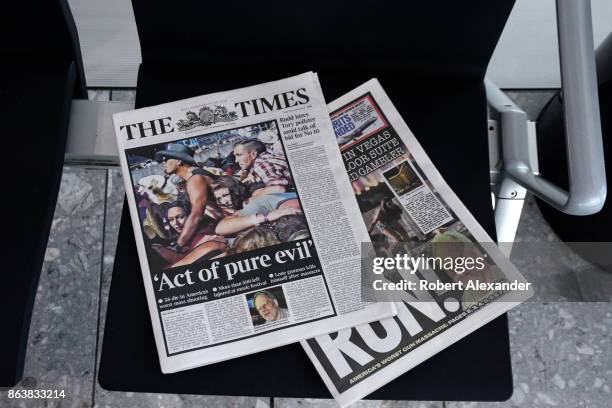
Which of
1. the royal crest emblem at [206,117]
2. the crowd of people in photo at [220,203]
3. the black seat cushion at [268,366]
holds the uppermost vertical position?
the royal crest emblem at [206,117]

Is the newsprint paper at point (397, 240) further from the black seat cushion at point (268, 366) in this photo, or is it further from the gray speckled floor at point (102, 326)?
the gray speckled floor at point (102, 326)

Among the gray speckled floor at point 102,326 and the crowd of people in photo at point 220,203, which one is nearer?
the crowd of people in photo at point 220,203

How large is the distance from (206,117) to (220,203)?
116 mm

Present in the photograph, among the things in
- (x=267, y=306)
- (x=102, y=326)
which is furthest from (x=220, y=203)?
(x=102, y=326)

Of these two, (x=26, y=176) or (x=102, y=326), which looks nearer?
(x=26, y=176)

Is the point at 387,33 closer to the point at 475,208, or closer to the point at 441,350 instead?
the point at 475,208

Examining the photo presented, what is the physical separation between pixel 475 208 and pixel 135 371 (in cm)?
44

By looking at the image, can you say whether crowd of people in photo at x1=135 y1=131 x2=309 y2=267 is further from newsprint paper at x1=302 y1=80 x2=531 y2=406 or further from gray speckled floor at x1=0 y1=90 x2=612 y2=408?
gray speckled floor at x1=0 y1=90 x2=612 y2=408

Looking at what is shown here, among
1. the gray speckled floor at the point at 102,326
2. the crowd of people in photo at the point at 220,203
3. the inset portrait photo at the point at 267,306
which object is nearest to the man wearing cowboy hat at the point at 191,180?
the crowd of people in photo at the point at 220,203

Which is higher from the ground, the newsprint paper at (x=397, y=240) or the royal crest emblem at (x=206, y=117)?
the royal crest emblem at (x=206, y=117)

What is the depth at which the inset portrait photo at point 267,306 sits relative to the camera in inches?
25.7

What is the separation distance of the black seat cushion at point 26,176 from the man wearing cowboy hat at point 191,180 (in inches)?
5.1

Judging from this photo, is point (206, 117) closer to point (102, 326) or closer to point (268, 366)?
→ point (268, 366)

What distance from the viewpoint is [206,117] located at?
74 centimetres
